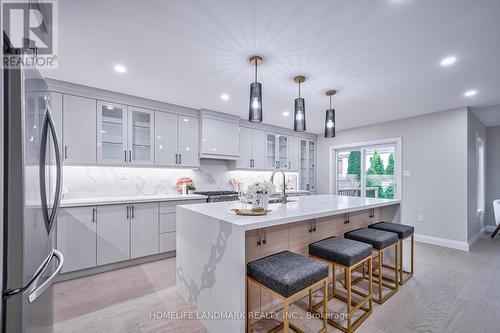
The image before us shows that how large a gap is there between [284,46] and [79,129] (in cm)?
277

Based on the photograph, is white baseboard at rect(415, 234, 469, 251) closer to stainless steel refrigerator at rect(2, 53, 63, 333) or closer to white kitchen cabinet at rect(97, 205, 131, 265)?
white kitchen cabinet at rect(97, 205, 131, 265)

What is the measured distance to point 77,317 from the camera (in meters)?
1.91

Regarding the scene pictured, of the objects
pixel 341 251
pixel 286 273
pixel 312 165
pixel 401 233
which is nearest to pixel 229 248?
pixel 286 273

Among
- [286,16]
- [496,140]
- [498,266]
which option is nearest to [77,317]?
[286,16]

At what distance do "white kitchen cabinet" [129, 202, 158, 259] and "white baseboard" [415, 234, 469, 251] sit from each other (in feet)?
15.2

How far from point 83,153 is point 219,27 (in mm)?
2469

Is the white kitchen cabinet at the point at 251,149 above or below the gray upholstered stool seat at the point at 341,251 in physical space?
above

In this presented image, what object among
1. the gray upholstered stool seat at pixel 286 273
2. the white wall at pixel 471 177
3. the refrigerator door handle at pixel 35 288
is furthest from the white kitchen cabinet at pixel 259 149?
the refrigerator door handle at pixel 35 288

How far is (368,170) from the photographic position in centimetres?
518

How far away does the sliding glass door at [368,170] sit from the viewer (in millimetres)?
4734

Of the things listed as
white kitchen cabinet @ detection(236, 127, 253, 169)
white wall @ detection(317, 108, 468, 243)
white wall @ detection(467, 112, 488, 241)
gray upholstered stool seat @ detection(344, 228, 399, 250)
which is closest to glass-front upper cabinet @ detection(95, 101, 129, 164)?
white kitchen cabinet @ detection(236, 127, 253, 169)

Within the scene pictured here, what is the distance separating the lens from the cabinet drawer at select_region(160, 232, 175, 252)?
3230 mm

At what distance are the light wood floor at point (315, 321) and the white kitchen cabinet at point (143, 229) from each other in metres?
0.21

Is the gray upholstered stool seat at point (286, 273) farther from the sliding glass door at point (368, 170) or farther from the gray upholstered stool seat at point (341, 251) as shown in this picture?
the sliding glass door at point (368, 170)
